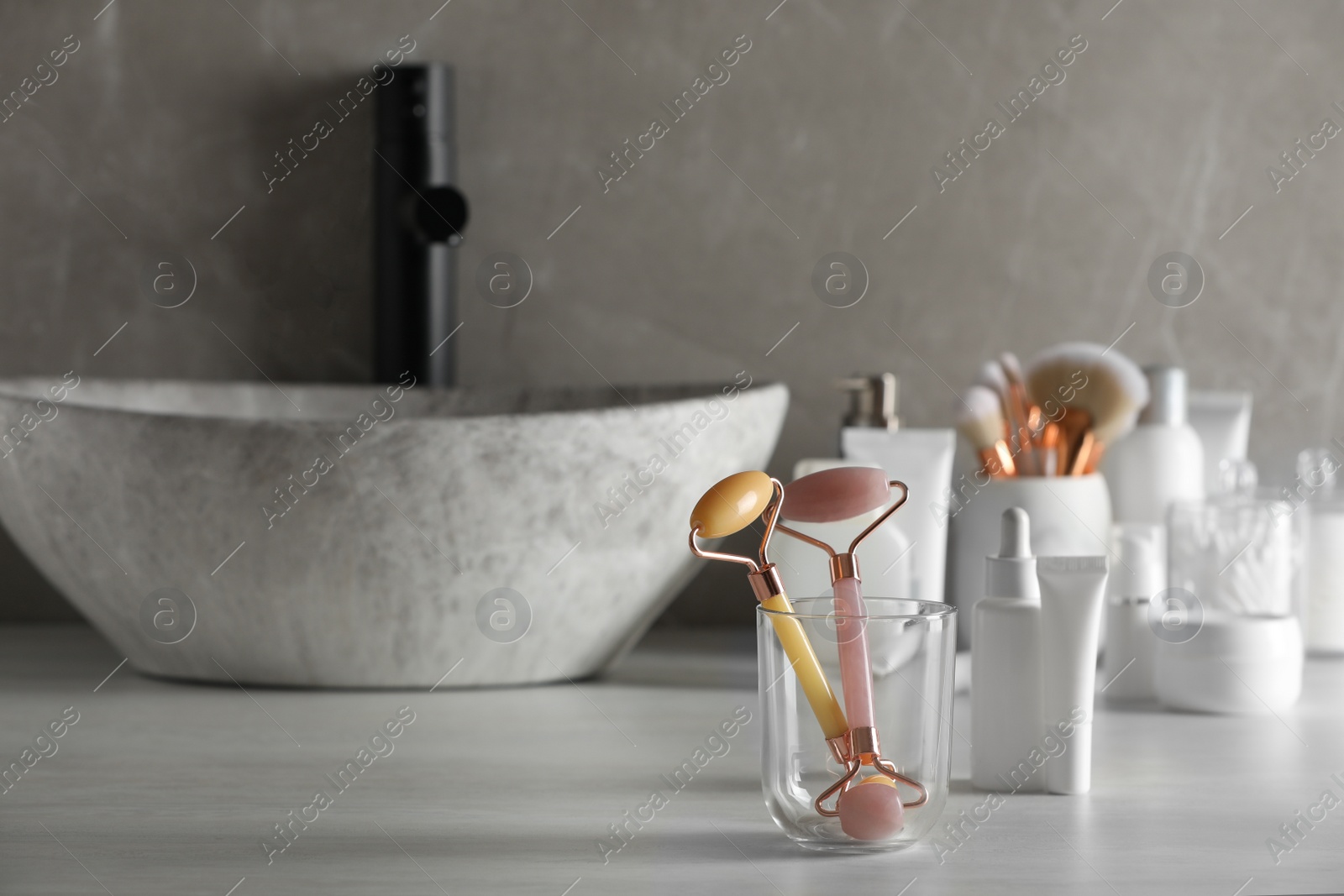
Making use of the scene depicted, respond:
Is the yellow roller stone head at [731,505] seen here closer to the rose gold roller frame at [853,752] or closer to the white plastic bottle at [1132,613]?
the rose gold roller frame at [853,752]

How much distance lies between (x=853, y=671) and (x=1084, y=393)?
440 millimetres

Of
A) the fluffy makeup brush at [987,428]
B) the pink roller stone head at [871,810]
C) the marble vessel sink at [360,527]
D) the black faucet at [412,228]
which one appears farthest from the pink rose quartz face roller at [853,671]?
the black faucet at [412,228]

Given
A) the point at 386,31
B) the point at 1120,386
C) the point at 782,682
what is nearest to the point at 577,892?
the point at 782,682

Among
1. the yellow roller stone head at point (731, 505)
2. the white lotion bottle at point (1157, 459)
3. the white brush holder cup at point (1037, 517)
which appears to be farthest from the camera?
the white lotion bottle at point (1157, 459)

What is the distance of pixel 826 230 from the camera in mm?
1125

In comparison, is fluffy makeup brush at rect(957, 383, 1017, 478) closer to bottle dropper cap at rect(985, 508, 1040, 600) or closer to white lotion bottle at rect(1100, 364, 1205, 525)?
white lotion bottle at rect(1100, 364, 1205, 525)

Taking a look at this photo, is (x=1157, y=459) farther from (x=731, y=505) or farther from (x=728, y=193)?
(x=731, y=505)

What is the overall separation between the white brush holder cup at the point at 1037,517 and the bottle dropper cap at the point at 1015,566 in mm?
241

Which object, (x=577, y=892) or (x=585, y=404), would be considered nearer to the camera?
(x=577, y=892)

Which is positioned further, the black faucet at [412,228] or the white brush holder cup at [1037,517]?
the black faucet at [412,228]

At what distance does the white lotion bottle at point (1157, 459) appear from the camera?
960 mm

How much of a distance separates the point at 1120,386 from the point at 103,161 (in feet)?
2.88

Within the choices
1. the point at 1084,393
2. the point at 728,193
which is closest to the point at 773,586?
the point at 1084,393

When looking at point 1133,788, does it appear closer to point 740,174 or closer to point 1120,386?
point 1120,386
